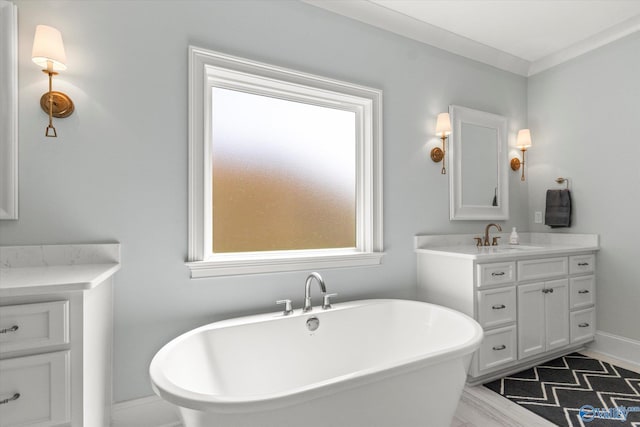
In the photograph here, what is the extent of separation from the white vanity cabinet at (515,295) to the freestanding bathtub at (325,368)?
0.37 metres

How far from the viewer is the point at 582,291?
2730 millimetres

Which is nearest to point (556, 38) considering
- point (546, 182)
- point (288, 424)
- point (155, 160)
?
point (546, 182)

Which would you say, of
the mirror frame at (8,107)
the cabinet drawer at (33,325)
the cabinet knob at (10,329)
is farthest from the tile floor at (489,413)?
the mirror frame at (8,107)

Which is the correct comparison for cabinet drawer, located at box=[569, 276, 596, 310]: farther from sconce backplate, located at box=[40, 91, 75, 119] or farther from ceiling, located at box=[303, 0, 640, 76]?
sconce backplate, located at box=[40, 91, 75, 119]

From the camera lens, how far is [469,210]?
2.92 metres

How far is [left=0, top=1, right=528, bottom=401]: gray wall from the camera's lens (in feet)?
5.18

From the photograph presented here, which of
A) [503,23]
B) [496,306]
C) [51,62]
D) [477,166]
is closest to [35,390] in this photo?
[51,62]

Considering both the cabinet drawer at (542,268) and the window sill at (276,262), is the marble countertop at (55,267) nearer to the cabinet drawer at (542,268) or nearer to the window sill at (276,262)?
the window sill at (276,262)

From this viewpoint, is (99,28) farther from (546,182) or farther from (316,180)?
(546,182)

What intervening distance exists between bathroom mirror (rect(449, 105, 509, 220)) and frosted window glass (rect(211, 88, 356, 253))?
3.13 ft

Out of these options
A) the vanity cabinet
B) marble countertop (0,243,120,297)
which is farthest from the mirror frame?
the vanity cabinet

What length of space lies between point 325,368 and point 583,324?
222 cm

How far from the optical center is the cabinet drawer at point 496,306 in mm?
2215

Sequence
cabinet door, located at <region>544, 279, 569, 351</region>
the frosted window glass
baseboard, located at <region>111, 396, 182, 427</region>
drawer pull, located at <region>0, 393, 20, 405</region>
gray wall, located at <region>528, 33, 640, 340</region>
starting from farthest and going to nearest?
gray wall, located at <region>528, 33, 640, 340</region>
cabinet door, located at <region>544, 279, 569, 351</region>
the frosted window glass
baseboard, located at <region>111, 396, 182, 427</region>
drawer pull, located at <region>0, 393, 20, 405</region>
